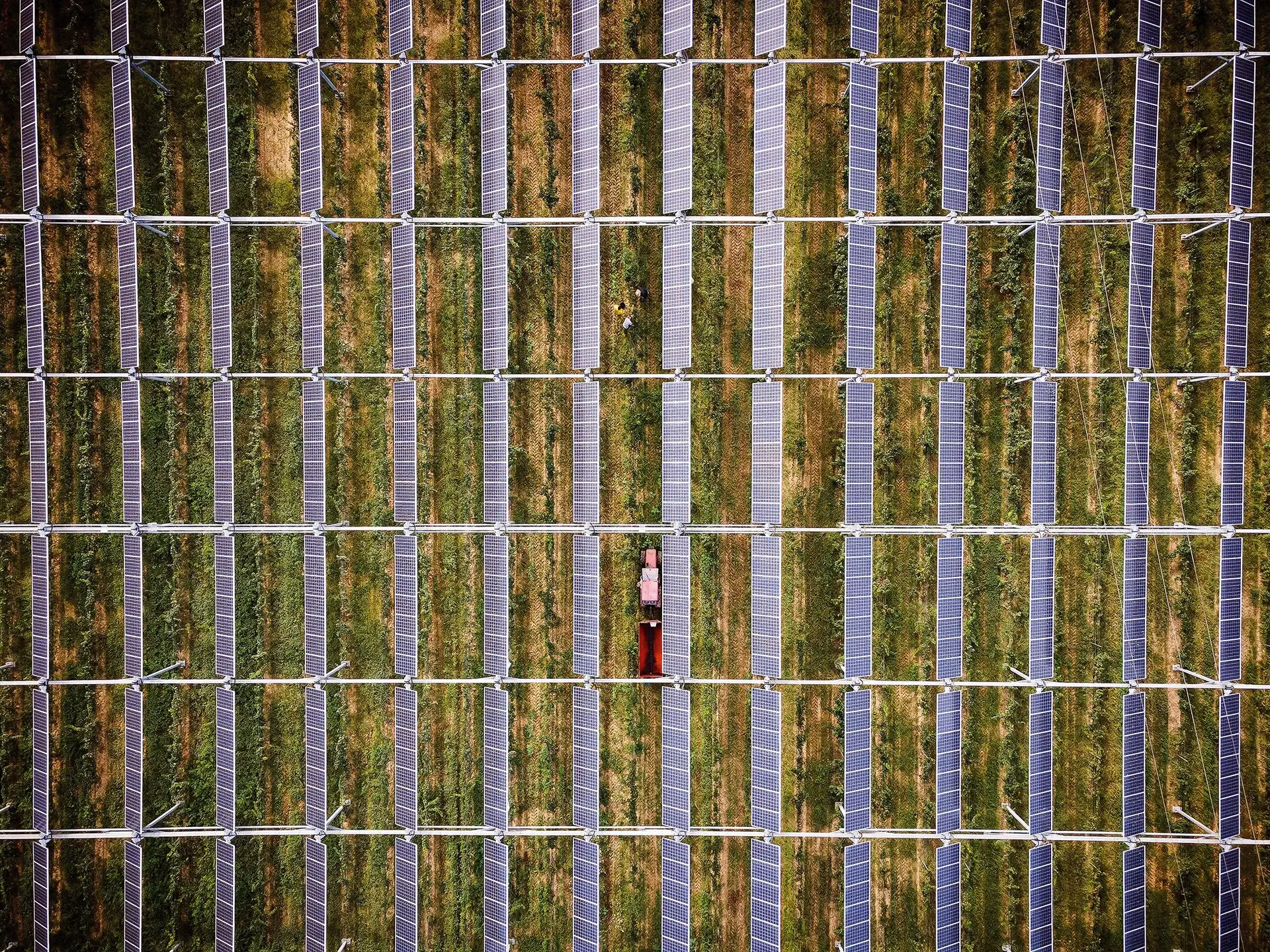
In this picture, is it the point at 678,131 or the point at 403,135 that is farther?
the point at 403,135

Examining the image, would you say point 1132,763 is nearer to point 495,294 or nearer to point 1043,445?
point 1043,445

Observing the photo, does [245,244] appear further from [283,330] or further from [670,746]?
[670,746]

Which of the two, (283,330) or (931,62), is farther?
(283,330)

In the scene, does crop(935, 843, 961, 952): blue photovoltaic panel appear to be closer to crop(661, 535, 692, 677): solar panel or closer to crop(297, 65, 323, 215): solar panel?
crop(661, 535, 692, 677): solar panel

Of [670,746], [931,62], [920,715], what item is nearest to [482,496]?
[670,746]

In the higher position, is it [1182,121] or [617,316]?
[1182,121]

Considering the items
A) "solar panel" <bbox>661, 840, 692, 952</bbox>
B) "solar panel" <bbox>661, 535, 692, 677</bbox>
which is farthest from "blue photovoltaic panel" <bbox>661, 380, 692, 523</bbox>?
"solar panel" <bbox>661, 840, 692, 952</bbox>

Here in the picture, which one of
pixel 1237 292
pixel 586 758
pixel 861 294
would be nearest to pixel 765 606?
pixel 586 758
